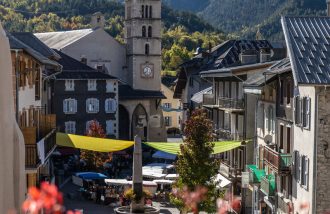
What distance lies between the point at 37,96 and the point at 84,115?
36806 mm

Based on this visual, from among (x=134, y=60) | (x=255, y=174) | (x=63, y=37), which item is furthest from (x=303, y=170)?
(x=63, y=37)

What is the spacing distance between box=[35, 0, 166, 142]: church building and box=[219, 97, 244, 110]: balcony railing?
112 ft

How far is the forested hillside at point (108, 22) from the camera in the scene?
534 ft

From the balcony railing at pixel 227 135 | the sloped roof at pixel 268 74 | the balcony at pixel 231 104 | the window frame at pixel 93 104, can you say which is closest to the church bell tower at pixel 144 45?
the window frame at pixel 93 104

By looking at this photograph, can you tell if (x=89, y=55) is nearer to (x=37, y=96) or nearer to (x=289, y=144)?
(x=37, y=96)

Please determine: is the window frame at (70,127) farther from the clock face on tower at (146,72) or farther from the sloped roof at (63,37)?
the clock face on tower at (146,72)

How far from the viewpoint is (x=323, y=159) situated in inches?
1118

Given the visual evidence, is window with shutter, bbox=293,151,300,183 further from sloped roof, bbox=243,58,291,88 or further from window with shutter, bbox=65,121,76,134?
window with shutter, bbox=65,121,76,134

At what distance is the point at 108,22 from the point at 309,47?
142m

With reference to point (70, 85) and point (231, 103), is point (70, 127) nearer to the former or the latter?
point (70, 85)

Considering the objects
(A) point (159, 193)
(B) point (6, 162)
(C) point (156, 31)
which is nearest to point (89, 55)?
(C) point (156, 31)

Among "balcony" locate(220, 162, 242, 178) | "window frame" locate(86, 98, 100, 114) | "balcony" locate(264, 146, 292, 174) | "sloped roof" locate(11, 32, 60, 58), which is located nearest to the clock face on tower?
"window frame" locate(86, 98, 100, 114)

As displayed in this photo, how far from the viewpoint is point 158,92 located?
286 ft

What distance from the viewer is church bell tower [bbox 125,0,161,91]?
8800 cm
